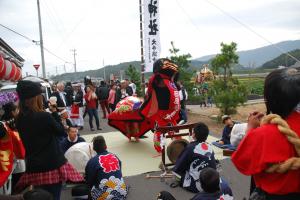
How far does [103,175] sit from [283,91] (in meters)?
2.93

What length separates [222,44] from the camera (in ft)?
33.3

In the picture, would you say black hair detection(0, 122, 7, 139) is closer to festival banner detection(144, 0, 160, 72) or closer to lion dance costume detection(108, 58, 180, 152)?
lion dance costume detection(108, 58, 180, 152)

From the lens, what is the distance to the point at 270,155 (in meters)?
1.63

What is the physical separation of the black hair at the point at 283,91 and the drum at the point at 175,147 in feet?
12.5

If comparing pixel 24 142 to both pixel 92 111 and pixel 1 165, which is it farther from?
pixel 92 111

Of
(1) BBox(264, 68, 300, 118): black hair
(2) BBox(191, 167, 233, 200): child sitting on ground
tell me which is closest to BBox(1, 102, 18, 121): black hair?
(2) BBox(191, 167, 233, 200): child sitting on ground

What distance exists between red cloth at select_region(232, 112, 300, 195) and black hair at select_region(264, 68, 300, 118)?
62 millimetres

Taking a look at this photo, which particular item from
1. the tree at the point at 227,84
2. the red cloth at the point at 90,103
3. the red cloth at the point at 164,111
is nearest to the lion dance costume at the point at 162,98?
the red cloth at the point at 164,111

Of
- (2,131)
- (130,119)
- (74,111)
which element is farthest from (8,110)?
(74,111)

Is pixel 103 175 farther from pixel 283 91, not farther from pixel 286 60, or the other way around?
pixel 286 60

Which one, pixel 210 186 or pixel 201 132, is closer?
pixel 210 186

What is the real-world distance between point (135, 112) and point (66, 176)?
14.0ft

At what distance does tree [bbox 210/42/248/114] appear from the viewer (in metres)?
10.2

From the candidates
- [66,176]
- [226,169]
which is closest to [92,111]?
[226,169]
